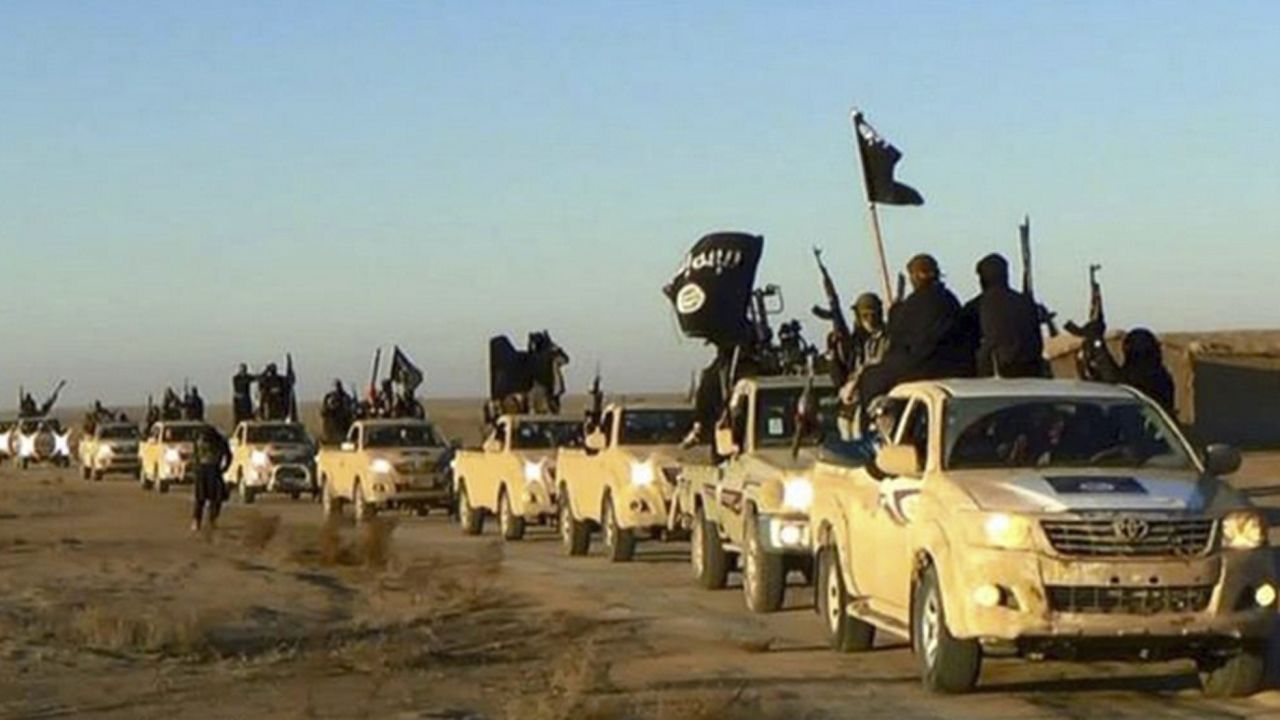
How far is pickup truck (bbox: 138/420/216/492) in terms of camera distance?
5438 cm

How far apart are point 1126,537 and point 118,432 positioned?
5485cm

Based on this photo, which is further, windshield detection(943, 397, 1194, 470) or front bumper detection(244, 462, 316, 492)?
front bumper detection(244, 462, 316, 492)

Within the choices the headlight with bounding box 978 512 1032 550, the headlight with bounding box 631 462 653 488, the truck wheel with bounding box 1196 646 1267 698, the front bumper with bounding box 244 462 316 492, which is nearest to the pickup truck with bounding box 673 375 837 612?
the headlight with bounding box 631 462 653 488

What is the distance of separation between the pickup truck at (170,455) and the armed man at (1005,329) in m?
37.3

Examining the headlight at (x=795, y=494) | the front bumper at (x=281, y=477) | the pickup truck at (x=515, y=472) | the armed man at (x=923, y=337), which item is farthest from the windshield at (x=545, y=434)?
the front bumper at (x=281, y=477)

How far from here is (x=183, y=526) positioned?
129 feet

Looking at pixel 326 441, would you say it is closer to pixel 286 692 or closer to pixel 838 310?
pixel 838 310

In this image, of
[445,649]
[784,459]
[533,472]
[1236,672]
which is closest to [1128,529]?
[1236,672]

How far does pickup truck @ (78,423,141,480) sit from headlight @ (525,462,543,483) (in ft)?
109

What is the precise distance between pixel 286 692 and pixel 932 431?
414cm

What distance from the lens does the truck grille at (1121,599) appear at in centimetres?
1366

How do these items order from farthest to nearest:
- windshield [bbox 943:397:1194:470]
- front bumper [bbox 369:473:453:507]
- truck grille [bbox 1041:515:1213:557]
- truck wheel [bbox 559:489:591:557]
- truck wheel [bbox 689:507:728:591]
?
front bumper [bbox 369:473:453:507], truck wheel [bbox 559:489:591:557], truck wheel [bbox 689:507:728:591], windshield [bbox 943:397:1194:470], truck grille [bbox 1041:515:1213:557]

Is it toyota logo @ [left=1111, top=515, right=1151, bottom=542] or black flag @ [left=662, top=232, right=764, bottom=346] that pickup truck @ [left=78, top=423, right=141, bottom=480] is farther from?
toyota logo @ [left=1111, top=515, right=1151, bottom=542]

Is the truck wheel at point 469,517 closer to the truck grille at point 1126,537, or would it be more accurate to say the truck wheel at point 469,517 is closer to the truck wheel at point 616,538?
the truck wheel at point 616,538
